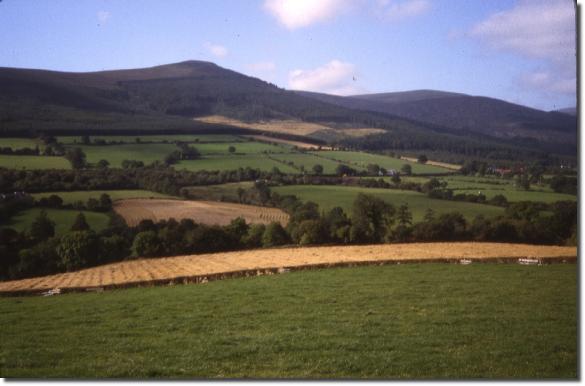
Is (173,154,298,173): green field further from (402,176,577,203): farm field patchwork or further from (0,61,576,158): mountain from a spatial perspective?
(402,176,577,203): farm field patchwork

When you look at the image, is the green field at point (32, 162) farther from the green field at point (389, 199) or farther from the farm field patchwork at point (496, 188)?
the farm field patchwork at point (496, 188)

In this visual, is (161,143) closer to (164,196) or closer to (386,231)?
(164,196)

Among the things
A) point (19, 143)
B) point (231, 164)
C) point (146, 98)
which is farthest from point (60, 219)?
point (146, 98)

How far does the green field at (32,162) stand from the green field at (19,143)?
1.88 ft

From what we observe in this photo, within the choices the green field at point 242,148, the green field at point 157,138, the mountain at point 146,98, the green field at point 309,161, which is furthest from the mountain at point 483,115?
the green field at point 157,138

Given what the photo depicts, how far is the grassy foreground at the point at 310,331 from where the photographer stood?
237 inches

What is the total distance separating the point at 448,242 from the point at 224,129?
23523mm

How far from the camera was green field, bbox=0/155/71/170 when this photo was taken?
15.2m

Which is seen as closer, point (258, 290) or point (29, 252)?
point (258, 290)

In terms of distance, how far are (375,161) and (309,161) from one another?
3.68 metres

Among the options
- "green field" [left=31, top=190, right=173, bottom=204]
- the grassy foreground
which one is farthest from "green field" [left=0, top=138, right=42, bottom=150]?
the grassy foreground

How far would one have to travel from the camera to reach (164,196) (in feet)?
63.4

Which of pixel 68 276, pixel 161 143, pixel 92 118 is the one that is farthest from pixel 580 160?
pixel 92 118

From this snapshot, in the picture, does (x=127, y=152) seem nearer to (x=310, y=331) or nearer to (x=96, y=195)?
(x=96, y=195)
